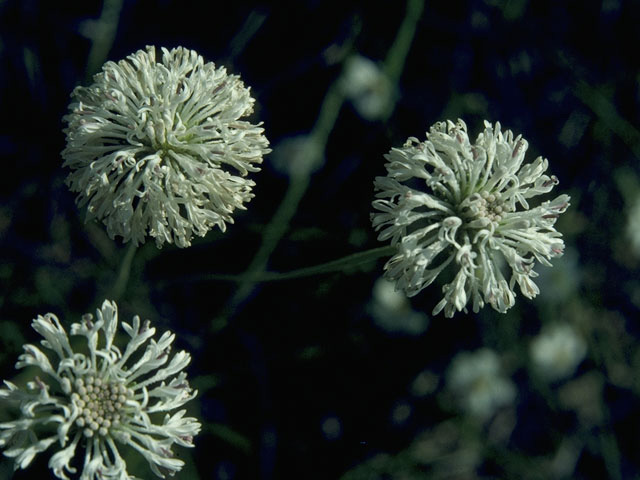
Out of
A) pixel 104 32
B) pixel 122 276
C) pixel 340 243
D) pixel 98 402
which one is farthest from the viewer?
pixel 340 243

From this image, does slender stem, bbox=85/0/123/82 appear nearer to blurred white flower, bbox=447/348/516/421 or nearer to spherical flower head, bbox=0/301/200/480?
spherical flower head, bbox=0/301/200/480

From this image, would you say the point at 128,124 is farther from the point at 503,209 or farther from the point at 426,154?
A: the point at 503,209

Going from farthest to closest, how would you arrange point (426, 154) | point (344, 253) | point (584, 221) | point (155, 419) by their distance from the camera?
point (584, 221)
point (344, 253)
point (155, 419)
point (426, 154)

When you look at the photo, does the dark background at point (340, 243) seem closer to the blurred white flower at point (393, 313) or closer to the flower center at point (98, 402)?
the blurred white flower at point (393, 313)

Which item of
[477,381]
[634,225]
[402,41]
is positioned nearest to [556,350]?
[477,381]

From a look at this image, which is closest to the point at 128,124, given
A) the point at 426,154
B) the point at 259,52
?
the point at 426,154

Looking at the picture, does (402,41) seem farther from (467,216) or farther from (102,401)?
(102,401)

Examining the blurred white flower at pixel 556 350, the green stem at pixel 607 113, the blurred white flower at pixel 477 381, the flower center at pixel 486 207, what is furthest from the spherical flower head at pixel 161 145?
the green stem at pixel 607 113
